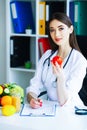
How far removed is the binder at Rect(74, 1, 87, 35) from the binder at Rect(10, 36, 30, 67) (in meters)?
0.81

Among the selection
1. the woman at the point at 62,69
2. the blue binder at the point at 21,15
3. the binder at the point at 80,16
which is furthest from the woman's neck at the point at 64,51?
the blue binder at the point at 21,15

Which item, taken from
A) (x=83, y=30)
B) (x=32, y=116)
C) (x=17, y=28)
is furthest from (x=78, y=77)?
(x=17, y=28)

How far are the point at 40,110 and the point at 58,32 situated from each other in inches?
26.5

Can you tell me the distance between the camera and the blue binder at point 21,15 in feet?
10.7

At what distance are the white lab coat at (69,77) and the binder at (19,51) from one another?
1.15m

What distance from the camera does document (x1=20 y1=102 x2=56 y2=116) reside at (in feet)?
5.24

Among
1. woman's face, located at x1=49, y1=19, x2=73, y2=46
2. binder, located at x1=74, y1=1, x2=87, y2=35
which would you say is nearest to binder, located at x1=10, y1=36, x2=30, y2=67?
Answer: binder, located at x1=74, y1=1, x2=87, y2=35

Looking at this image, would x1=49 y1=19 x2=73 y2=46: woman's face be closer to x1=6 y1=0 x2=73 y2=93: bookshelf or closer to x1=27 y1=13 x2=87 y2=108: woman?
x1=27 y1=13 x2=87 y2=108: woman

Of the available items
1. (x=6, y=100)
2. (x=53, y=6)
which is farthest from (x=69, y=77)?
(x=53, y=6)

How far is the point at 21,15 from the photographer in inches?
130

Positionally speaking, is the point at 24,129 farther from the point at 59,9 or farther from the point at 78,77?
the point at 59,9

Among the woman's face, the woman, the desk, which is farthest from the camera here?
the woman's face

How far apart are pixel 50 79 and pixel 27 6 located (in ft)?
5.07

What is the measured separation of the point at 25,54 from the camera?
11.7ft
